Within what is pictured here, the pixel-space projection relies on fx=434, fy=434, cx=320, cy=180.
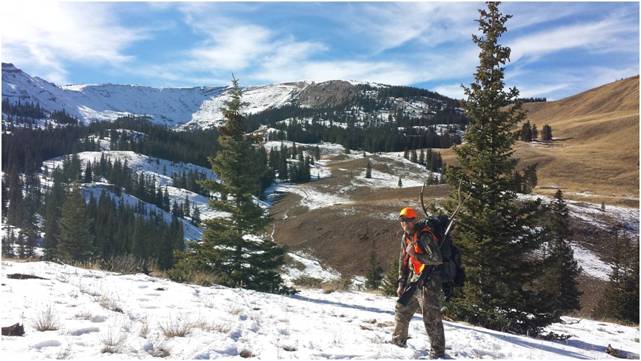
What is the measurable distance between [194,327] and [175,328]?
1.47 ft

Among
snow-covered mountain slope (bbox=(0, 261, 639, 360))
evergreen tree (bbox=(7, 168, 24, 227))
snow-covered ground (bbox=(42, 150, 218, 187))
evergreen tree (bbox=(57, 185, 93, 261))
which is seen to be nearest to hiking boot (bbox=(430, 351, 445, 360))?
snow-covered mountain slope (bbox=(0, 261, 639, 360))

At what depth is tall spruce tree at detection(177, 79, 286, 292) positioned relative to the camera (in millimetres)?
18969

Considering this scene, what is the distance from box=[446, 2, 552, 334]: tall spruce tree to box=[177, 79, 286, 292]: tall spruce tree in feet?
26.6

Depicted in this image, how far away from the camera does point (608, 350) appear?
10703mm

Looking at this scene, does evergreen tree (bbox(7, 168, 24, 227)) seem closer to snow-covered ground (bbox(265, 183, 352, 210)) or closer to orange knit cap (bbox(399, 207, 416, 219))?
snow-covered ground (bbox(265, 183, 352, 210))

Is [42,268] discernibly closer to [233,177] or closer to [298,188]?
[233,177]

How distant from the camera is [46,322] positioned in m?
6.59

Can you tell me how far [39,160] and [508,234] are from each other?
209 metres

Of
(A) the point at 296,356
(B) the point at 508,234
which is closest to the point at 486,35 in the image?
(B) the point at 508,234

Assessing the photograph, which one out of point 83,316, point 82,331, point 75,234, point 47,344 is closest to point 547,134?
point 75,234

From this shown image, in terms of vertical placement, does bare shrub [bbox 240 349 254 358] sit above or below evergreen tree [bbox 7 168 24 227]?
above

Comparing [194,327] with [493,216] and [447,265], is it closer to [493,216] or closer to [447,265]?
[447,265]

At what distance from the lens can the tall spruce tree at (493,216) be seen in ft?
45.2

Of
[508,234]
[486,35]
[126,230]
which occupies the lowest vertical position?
[126,230]
